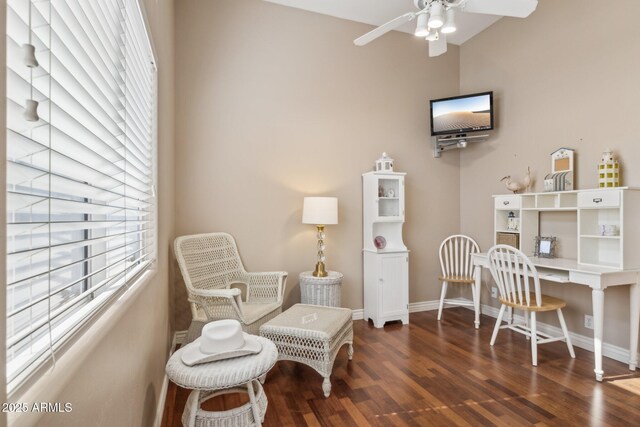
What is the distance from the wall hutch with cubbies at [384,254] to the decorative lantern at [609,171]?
1.71m

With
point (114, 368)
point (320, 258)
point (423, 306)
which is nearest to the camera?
point (114, 368)

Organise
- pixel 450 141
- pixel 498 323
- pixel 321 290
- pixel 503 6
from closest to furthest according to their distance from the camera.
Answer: pixel 503 6 < pixel 498 323 < pixel 321 290 < pixel 450 141

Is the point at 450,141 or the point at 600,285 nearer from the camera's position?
the point at 600,285

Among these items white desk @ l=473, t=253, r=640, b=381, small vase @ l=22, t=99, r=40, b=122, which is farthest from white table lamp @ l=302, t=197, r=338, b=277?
small vase @ l=22, t=99, r=40, b=122

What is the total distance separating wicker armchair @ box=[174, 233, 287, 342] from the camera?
2.59 metres

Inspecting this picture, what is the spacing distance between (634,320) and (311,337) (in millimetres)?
2439

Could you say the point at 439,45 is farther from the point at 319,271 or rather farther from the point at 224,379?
the point at 224,379

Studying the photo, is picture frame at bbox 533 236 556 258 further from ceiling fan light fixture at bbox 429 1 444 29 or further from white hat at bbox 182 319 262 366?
white hat at bbox 182 319 262 366

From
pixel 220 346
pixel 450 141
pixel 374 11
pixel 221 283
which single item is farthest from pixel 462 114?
pixel 220 346

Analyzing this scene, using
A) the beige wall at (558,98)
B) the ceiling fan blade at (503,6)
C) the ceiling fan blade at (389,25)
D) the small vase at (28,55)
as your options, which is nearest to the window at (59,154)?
the small vase at (28,55)

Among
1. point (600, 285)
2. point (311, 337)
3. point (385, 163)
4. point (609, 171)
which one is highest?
point (385, 163)

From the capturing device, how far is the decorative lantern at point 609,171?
2748 millimetres

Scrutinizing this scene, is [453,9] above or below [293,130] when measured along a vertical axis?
above

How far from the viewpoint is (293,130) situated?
12.1ft
